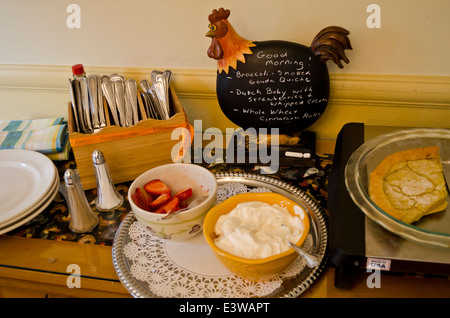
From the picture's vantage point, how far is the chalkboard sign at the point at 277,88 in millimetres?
976

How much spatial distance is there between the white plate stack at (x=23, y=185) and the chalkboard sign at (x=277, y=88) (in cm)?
51

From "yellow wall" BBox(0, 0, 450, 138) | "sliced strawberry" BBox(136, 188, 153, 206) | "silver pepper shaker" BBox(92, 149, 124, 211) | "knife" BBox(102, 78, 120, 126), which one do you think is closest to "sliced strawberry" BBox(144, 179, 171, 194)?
→ "sliced strawberry" BBox(136, 188, 153, 206)

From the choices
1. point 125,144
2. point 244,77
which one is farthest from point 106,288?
point 244,77

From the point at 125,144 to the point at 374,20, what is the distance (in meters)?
0.71

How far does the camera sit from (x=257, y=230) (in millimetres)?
773

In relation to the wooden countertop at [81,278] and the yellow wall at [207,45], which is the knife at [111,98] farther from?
the wooden countertop at [81,278]

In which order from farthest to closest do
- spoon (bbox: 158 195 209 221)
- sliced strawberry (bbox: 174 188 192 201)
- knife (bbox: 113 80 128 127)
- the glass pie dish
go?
1. knife (bbox: 113 80 128 127)
2. sliced strawberry (bbox: 174 188 192 201)
3. spoon (bbox: 158 195 209 221)
4. the glass pie dish

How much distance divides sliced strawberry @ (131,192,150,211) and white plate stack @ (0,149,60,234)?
0.26m

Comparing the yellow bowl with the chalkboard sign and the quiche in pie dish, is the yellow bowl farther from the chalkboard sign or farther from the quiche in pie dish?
the chalkboard sign

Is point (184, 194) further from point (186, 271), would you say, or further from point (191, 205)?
point (186, 271)

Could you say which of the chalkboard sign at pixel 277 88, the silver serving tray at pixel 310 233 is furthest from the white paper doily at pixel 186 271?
the chalkboard sign at pixel 277 88

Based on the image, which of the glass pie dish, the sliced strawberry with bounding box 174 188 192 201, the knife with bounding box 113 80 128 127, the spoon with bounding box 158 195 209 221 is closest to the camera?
the glass pie dish

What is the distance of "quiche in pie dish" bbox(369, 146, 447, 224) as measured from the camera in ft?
2.48

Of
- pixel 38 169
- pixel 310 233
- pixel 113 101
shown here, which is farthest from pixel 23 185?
pixel 310 233
